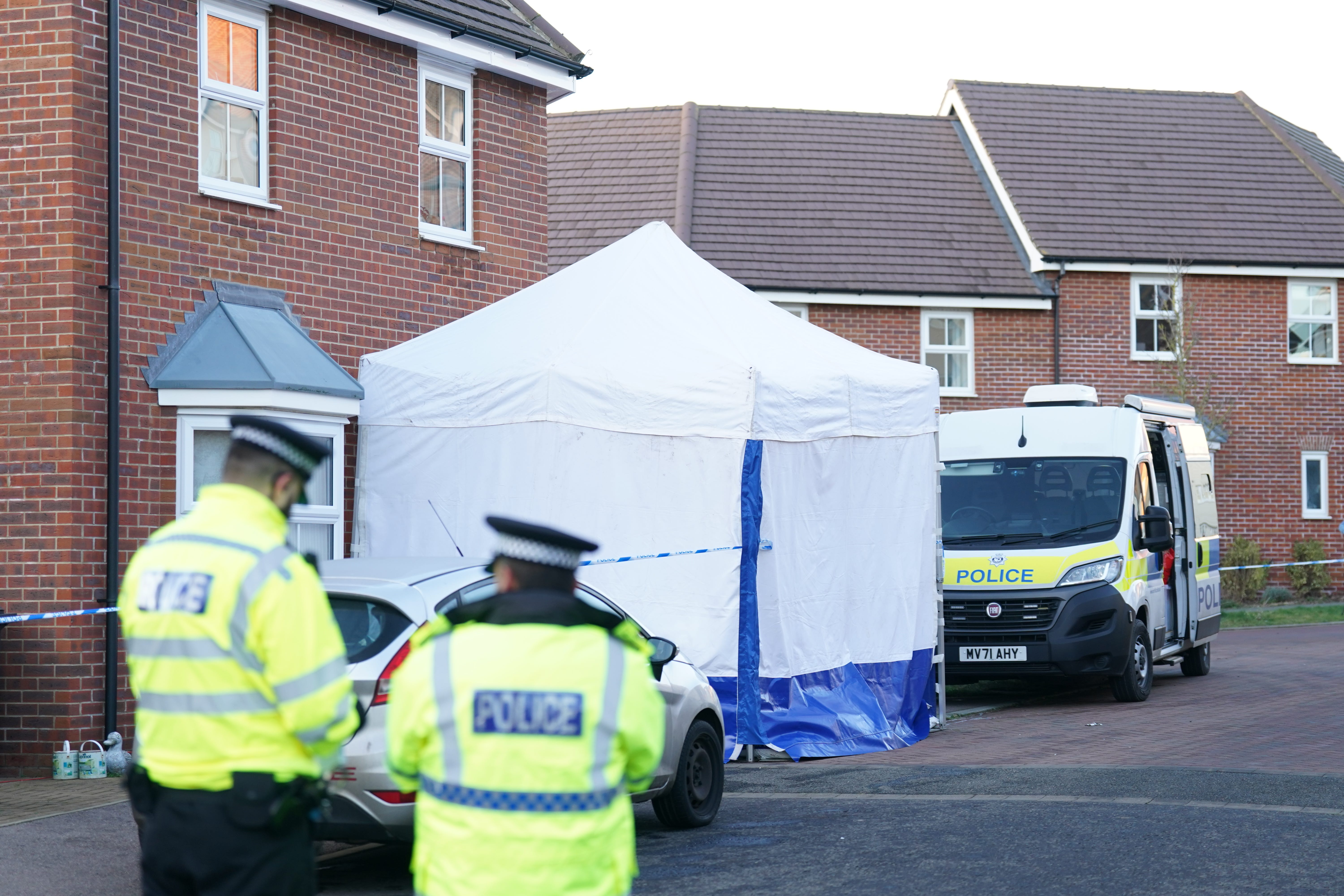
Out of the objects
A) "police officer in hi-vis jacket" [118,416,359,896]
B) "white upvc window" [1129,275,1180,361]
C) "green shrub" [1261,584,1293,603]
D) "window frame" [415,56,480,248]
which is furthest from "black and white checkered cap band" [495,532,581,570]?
"white upvc window" [1129,275,1180,361]

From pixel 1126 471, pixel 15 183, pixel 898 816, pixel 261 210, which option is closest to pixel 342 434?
pixel 261 210

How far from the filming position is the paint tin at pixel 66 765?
1062 cm

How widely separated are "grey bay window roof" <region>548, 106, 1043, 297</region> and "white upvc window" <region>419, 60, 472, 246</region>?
13410 mm

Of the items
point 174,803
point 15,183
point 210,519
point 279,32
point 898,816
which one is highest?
point 279,32

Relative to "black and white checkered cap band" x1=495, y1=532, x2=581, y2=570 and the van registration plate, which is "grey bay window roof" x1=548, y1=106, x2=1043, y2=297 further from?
"black and white checkered cap band" x1=495, y1=532, x2=581, y2=570

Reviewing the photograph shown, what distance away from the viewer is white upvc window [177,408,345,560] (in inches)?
457

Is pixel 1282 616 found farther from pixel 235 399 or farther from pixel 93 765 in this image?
pixel 93 765

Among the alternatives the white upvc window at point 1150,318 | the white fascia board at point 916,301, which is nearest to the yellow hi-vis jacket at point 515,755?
the white fascia board at point 916,301

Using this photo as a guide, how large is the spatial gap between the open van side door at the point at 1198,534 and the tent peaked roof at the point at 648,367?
4667mm

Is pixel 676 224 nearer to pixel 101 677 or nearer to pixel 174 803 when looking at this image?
pixel 101 677

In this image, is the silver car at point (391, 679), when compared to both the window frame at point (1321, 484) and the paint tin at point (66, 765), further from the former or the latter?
the window frame at point (1321, 484)

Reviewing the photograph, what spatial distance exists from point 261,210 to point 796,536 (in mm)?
4854

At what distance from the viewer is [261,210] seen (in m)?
12.6

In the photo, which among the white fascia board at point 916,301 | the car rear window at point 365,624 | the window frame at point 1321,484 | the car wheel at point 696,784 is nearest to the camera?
the car rear window at point 365,624
